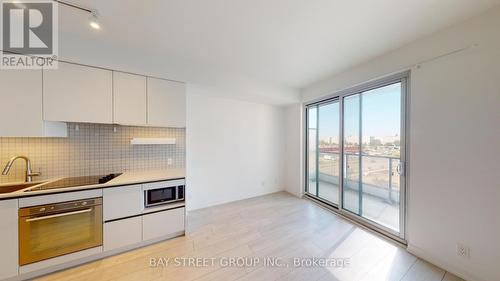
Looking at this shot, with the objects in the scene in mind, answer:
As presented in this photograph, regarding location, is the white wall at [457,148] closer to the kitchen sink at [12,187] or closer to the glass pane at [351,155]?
the glass pane at [351,155]

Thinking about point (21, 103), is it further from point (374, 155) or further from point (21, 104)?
point (374, 155)

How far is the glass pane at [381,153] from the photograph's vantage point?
255 centimetres

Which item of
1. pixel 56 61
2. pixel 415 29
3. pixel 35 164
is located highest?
pixel 415 29

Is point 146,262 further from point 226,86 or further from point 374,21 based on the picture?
point 374,21

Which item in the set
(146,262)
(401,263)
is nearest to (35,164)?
(146,262)

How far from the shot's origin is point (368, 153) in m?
2.91

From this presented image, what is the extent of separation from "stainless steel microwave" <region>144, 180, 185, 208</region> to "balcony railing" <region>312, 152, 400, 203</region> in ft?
9.58

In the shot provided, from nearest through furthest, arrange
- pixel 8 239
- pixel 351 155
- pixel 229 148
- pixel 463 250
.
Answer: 1. pixel 8 239
2. pixel 463 250
3. pixel 351 155
4. pixel 229 148

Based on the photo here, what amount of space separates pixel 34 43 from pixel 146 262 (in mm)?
2821

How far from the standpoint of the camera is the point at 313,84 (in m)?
3.82

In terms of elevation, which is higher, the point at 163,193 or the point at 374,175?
the point at 374,175

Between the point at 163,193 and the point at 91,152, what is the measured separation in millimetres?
1176

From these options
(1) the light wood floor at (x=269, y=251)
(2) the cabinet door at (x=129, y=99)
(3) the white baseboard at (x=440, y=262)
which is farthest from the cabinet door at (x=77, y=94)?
(3) the white baseboard at (x=440, y=262)

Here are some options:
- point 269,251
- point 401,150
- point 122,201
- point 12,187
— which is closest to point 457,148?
point 401,150
